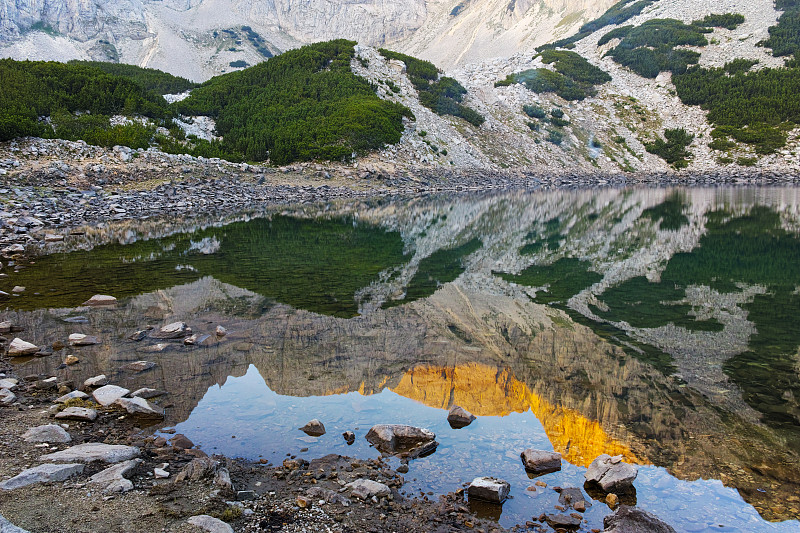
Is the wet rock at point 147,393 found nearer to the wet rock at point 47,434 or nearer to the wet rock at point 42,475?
the wet rock at point 47,434

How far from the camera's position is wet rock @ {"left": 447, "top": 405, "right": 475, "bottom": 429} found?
20.4ft

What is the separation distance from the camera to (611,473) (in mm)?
4965

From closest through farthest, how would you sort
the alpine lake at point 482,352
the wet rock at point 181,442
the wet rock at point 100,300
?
1. the alpine lake at point 482,352
2. the wet rock at point 181,442
3. the wet rock at point 100,300

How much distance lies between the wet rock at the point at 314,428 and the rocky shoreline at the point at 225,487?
0.01m

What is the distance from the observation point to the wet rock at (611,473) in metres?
4.85

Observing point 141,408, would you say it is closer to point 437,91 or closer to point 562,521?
point 562,521

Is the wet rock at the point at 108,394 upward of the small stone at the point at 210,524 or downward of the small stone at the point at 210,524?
downward

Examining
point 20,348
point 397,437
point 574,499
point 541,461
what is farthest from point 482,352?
point 20,348

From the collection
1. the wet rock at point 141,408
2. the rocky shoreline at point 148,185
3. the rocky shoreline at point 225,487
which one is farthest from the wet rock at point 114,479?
the rocky shoreline at point 148,185

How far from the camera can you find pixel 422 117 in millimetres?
54906

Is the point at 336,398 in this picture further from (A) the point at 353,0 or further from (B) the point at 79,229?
(A) the point at 353,0

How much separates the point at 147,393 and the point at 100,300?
18.1 ft

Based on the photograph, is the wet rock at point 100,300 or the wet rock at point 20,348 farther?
the wet rock at point 100,300

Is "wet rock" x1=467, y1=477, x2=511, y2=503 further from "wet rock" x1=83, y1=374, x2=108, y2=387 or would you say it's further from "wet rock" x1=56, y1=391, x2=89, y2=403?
"wet rock" x1=83, y1=374, x2=108, y2=387
